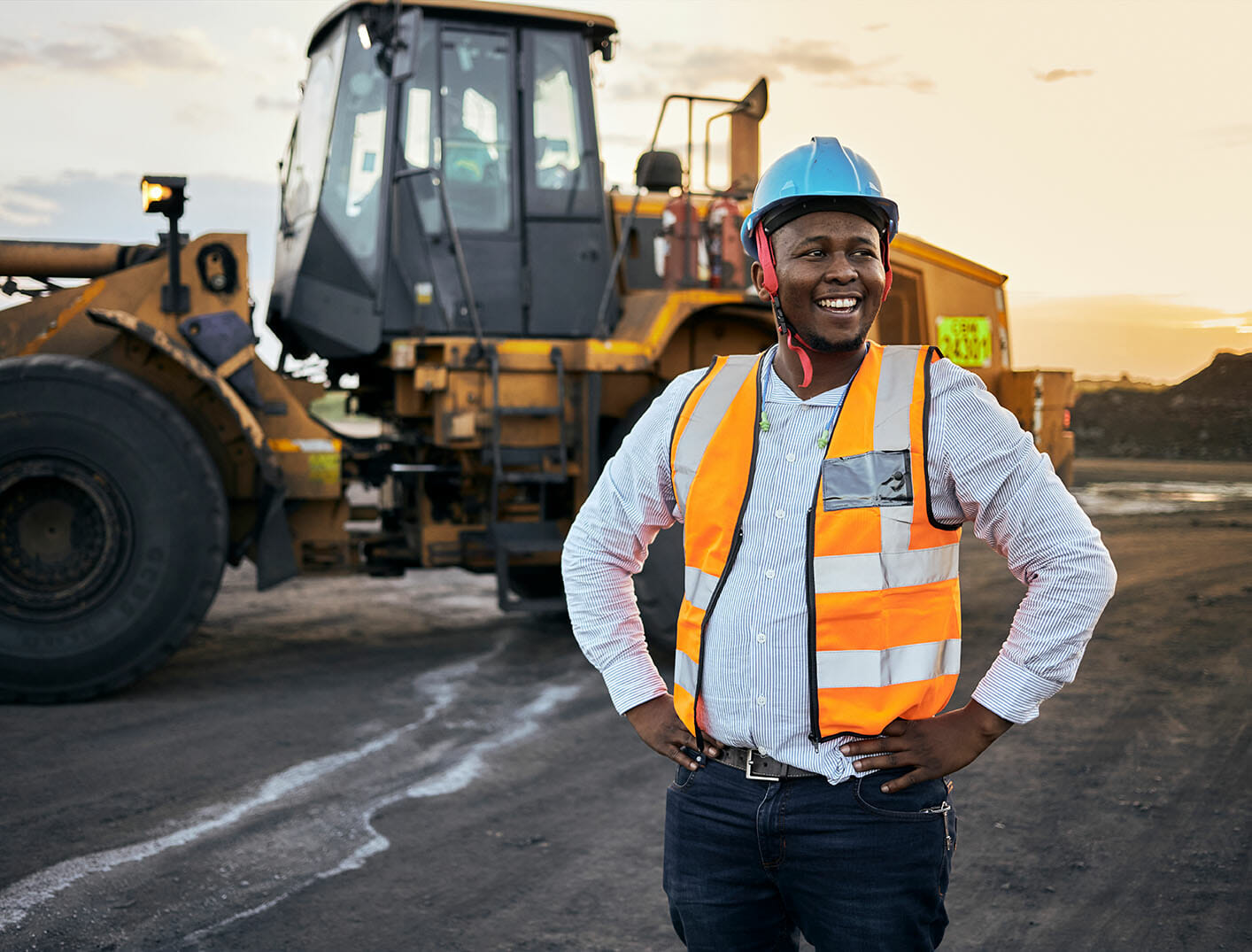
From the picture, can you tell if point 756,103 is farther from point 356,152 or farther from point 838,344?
point 838,344

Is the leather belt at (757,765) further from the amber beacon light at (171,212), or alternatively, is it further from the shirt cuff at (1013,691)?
the amber beacon light at (171,212)

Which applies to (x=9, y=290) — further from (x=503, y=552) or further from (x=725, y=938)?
(x=725, y=938)

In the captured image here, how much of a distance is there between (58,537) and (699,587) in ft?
16.2

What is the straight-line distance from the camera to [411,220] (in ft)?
23.7

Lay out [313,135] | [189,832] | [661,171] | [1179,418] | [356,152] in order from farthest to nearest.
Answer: [1179,418] < [313,135] < [661,171] < [356,152] < [189,832]

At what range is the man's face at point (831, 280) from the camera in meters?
2.01

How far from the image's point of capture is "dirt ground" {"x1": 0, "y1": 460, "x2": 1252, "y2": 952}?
3.60 meters

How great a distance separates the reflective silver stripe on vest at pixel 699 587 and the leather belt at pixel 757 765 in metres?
0.24

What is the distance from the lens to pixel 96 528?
604cm

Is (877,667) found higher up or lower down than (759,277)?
lower down

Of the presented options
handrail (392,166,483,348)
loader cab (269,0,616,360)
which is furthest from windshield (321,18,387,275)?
handrail (392,166,483,348)

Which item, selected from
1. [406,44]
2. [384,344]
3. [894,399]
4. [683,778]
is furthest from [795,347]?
[384,344]

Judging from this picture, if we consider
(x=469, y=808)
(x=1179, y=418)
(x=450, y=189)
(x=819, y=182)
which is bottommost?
(x=469, y=808)

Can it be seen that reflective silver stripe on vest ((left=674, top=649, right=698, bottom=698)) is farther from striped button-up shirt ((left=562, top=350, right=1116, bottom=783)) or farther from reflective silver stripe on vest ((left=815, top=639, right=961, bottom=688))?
reflective silver stripe on vest ((left=815, top=639, right=961, bottom=688))
